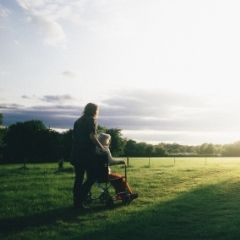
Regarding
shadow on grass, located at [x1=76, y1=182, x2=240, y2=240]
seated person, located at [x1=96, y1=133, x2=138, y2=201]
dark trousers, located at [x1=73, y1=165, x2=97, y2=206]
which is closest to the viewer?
shadow on grass, located at [x1=76, y1=182, x2=240, y2=240]

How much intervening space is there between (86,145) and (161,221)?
295 centimetres

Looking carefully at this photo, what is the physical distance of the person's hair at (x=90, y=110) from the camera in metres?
12.6

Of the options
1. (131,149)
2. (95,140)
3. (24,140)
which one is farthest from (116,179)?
(131,149)

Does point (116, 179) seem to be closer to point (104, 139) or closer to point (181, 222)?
point (104, 139)

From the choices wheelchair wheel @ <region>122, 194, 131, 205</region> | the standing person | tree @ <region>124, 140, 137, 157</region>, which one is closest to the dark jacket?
the standing person

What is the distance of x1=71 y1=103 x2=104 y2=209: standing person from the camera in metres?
12.6

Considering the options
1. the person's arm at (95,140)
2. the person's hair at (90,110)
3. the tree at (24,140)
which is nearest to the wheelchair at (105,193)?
the person's arm at (95,140)

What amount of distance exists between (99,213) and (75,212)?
63 cm

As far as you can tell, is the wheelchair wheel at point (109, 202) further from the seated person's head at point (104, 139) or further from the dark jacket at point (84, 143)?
the seated person's head at point (104, 139)

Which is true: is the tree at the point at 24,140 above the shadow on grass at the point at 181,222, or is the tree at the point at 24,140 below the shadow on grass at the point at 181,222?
above

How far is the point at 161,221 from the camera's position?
437 inches

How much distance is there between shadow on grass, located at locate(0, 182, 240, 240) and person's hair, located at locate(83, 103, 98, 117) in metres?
2.55

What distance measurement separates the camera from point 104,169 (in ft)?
42.7

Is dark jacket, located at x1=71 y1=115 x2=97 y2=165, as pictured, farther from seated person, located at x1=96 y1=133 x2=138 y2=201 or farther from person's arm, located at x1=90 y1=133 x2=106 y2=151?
seated person, located at x1=96 y1=133 x2=138 y2=201
